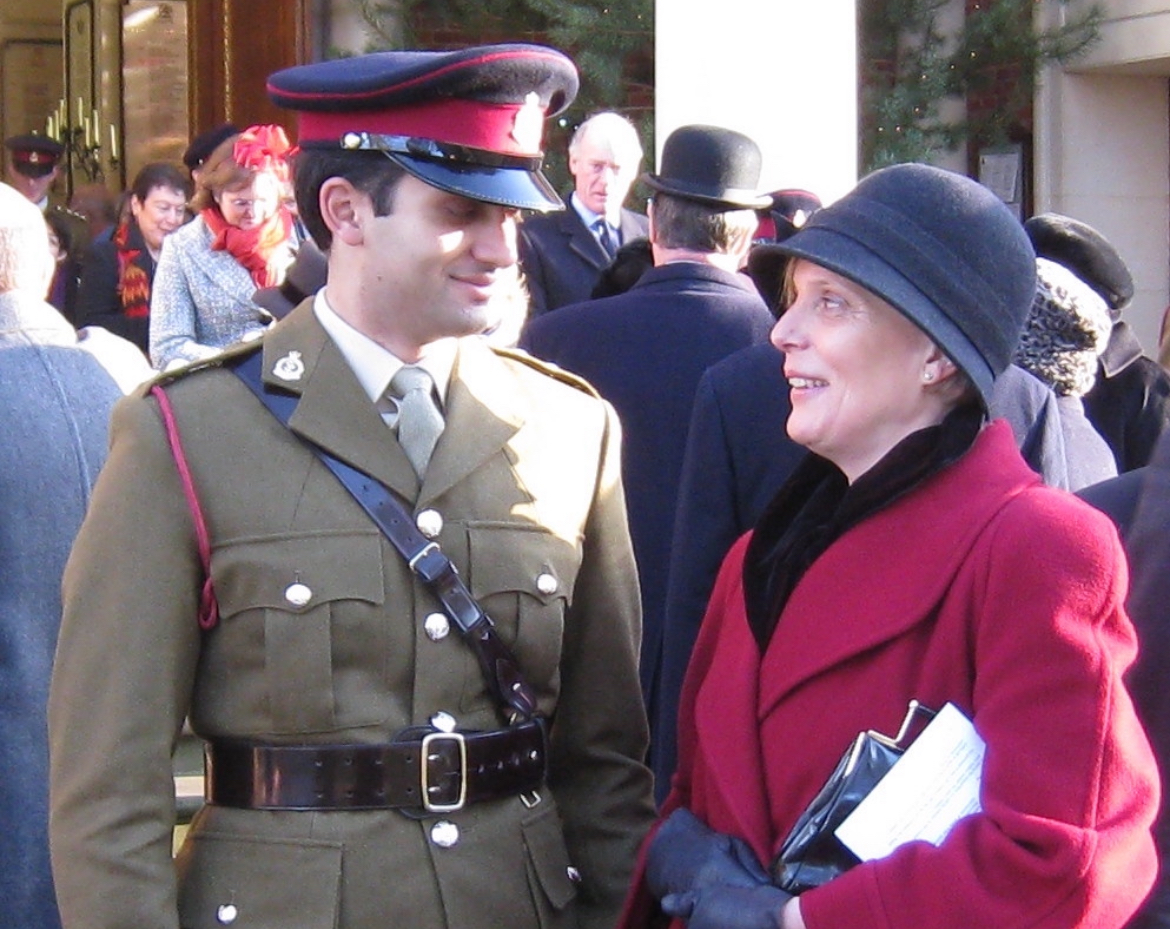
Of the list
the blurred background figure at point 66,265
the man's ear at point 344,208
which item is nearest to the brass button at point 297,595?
the man's ear at point 344,208

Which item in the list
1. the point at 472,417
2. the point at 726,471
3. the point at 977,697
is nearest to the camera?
the point at 977,697

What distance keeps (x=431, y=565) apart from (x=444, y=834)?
31 cm

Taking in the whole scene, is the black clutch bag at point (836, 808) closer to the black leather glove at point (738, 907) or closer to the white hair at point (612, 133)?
the black leather glove at point (738, 907)

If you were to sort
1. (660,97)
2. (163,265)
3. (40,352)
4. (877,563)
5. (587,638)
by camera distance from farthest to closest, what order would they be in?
(660,97) → (163,265) → (40,352) → (587,638) → (877,563)

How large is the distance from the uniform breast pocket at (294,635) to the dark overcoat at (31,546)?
1170mm

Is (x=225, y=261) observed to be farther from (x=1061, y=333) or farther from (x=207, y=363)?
(x=207, y=363)

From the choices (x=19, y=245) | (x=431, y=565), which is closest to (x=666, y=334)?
(x=19, y=245)

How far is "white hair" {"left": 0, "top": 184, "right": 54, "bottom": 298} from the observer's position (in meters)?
3.47

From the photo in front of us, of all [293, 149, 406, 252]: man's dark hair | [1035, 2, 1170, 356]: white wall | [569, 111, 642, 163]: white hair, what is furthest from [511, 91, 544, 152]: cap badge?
[1035, 2, 1170, 356]: white wall

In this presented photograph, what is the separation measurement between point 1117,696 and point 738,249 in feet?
8.76

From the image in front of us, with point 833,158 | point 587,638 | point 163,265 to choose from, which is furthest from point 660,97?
point 587,638

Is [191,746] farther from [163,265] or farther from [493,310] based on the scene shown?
[493,310]

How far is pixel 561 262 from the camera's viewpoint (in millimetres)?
6594

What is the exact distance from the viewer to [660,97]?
6.62m
